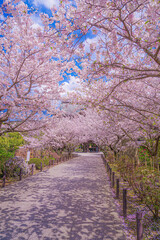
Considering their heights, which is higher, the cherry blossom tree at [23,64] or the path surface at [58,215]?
the cherry blossom tree at [23,64]

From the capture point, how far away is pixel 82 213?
5492mm

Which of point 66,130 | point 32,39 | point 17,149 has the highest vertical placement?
point 32,39

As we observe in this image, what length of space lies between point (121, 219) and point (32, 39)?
7.17 m

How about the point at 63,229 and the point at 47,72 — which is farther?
the point at 47,72

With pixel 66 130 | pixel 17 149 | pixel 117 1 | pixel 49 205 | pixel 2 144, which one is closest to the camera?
pixel 117 1

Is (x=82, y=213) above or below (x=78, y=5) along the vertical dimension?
below

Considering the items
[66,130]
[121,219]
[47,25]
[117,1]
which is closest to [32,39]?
[47,25]

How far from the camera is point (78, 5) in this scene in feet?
14.0

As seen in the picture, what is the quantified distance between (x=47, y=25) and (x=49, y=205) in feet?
20.7

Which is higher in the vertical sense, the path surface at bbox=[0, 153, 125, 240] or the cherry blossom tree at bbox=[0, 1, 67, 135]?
the cherry blossom tree at bbox=[0, 1, 67, 135]

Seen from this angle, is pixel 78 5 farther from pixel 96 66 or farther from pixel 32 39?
pixel 32 39

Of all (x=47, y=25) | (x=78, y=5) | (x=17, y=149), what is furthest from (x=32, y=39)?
(x=17, y=149)

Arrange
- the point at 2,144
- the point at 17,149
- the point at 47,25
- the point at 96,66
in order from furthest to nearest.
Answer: the point at 17,149
the point at 2,144
the point at 96,66
the point at 47,25

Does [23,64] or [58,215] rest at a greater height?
[23,64]
